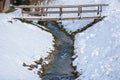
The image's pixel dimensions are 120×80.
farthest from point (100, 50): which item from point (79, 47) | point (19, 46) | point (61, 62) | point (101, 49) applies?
point (19, 46)

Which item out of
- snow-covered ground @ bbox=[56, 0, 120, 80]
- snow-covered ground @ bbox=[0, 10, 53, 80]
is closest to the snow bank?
snow-covered ground @ bbox=[56, 0, 120, 80]

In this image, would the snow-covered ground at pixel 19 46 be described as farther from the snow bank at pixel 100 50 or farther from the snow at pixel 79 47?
the snow bank at pixel 100 50

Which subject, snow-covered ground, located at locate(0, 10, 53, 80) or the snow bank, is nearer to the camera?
the snow bank

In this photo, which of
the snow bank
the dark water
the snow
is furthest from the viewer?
the dark water

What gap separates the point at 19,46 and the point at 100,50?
590cm

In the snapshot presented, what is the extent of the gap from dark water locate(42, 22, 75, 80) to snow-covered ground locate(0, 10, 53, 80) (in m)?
0.87

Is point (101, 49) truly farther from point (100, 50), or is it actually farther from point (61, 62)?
point (61, 62)

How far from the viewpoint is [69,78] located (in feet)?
69.6

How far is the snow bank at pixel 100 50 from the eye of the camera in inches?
758

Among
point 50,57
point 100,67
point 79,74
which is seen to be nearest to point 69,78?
point 79,74

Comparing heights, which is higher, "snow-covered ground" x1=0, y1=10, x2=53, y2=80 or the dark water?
"snow-covered ground" x1=0, y1=10, x2=53, y2=80

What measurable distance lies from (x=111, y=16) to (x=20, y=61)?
12.0m

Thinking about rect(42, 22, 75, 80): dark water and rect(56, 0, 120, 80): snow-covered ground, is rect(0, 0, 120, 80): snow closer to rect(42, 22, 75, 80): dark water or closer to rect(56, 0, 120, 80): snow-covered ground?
rect(56, 0, 120, 80): snow-covered ground

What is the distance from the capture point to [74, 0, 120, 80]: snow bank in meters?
19.3
